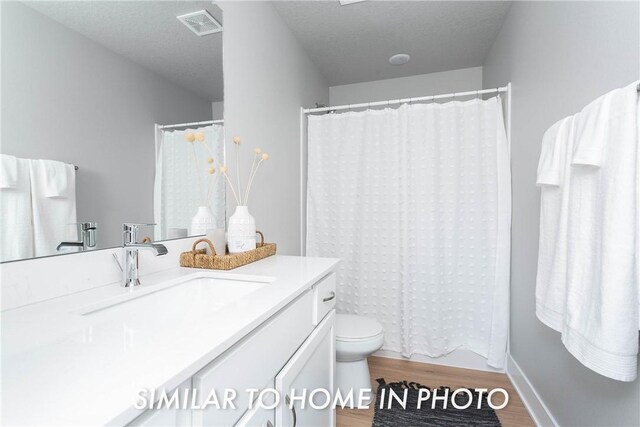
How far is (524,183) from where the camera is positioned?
1.70 metres

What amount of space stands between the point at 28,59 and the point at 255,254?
0.92 meters

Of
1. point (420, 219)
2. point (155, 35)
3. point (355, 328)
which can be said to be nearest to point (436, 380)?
point (355, 328)

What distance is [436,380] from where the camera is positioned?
191 cm

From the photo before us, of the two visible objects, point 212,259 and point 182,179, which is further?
point 182,179

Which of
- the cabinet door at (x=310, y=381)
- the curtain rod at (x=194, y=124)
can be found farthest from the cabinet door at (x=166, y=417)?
the curtain rod at (x=194, y=124)

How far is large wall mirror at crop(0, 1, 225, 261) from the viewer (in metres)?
0.73

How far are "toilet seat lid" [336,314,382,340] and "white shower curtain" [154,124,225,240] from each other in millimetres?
878

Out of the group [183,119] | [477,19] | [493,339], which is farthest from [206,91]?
[493,339]

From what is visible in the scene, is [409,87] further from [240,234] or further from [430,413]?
[430,413]

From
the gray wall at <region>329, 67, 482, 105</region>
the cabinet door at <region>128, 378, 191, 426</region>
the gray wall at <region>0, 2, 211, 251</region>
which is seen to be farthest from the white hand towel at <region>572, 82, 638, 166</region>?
the gray wall at <region>329, 67, 482, 105</region>

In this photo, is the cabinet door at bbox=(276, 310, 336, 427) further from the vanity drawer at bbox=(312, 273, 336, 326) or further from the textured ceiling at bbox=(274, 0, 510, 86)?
the textured ceiling at bbox=(274, 0, 510, 86)

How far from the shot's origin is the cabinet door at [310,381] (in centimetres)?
82

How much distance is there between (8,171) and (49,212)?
5.2 inches

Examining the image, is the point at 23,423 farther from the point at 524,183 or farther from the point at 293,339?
the point at 524,183
